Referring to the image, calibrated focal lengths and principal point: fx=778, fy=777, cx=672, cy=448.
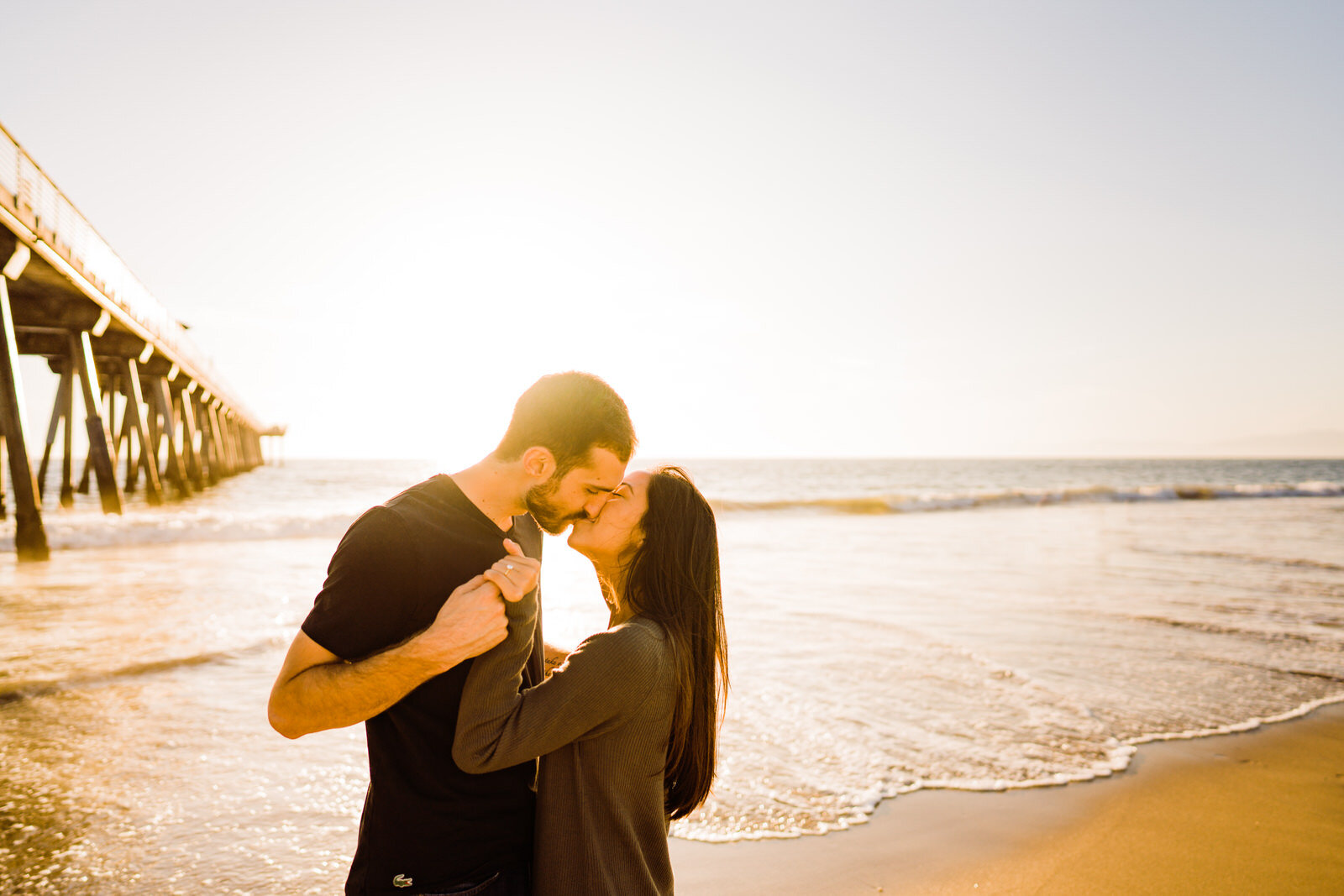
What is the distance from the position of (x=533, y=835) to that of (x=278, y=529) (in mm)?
18151

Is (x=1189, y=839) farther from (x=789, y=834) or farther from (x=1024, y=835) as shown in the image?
(x=789, y=834)

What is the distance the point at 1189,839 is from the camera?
12.5ft

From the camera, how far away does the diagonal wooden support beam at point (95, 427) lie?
48.5 ft

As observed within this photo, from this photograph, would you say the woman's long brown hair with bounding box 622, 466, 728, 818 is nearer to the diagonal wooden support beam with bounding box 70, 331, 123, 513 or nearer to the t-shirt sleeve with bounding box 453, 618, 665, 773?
the t-shirt sleeve with bounding box 453, 618, 665, 773

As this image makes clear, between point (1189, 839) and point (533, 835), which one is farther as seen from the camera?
point (1189, 839)

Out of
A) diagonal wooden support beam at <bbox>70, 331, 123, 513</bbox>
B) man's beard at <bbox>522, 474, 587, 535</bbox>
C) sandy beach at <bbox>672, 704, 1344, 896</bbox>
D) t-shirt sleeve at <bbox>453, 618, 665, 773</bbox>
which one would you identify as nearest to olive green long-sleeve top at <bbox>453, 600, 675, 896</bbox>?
t-shirt sleeve at <bbox>453, 618, 665, 773</bbox>

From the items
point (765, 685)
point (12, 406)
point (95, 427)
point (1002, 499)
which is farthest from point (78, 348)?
point (1002, 499)

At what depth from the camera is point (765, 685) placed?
606cm

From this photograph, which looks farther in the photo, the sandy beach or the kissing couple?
the sandy beach

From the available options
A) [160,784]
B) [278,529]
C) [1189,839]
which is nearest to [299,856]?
[160,784]

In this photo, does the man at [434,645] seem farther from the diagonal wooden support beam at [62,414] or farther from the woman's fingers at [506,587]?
the diagonal wooden support beam at [62,414]

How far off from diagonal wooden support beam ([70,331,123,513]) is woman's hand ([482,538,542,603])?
16573 mm

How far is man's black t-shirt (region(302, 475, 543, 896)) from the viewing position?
5.61 ft

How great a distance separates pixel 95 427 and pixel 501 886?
56.8 feet
